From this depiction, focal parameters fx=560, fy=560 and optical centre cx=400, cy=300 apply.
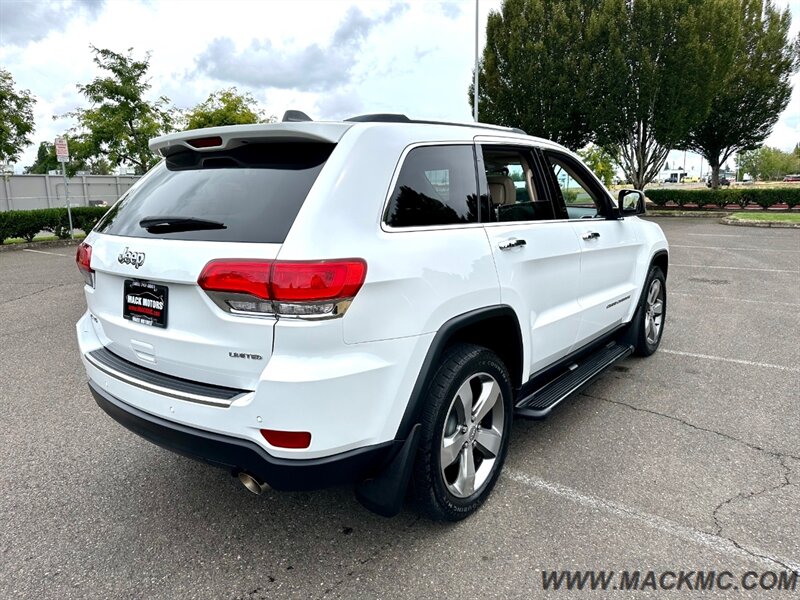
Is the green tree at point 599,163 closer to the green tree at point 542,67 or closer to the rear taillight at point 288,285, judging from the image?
the green tree at point 542,67

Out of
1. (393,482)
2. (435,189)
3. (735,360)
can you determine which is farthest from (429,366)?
(735,360)

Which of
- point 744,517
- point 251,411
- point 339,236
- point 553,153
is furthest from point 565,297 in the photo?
point 251,411

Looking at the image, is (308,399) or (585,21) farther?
(585,21)

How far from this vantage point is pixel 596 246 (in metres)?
3.77

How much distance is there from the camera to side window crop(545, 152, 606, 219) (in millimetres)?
3726

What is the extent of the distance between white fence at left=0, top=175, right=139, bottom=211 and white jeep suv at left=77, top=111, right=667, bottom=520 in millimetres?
22581

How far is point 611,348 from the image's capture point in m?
4.33

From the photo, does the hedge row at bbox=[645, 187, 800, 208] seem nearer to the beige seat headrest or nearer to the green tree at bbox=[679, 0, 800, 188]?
the green tree at bbox=[679, 0, 800, 188]

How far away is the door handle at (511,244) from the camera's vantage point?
2.78 metres

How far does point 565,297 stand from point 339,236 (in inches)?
72.4

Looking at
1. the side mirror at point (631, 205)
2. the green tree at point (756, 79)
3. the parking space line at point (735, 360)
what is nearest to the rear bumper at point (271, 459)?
the side mirror at point (631, 205)

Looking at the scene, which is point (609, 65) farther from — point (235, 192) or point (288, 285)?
point (288, 285)

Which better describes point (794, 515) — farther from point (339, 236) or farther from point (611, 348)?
point (339, 236)

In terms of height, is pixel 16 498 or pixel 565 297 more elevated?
pixel 565 297
